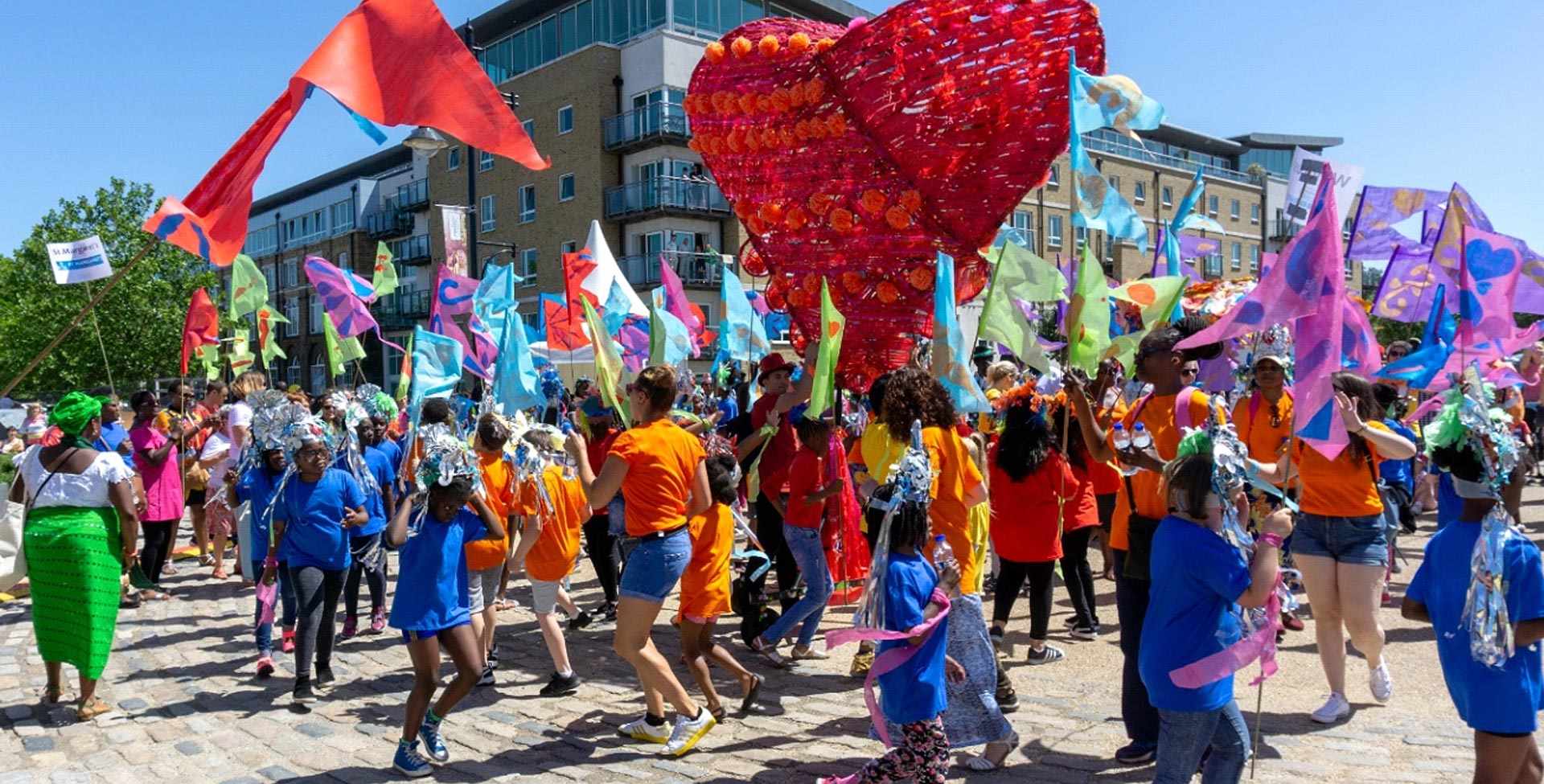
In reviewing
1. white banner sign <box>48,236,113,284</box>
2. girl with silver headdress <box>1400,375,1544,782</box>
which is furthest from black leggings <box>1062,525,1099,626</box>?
white banner sign <box>48,236,113,284</box>

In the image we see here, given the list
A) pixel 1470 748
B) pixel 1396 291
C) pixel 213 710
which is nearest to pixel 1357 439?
pixel 1470 748

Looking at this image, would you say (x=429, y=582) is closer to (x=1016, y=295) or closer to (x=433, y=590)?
(x=433, y=590)

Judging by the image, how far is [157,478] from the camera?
923cm

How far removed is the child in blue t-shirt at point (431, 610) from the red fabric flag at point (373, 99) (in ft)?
4.70

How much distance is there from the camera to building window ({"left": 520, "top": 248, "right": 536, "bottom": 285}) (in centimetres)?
3672

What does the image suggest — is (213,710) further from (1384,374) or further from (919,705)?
(1384,374)

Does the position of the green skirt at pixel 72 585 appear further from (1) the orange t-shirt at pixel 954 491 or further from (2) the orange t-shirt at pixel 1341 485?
(2) the orange t-shirt at pixel 1341 485

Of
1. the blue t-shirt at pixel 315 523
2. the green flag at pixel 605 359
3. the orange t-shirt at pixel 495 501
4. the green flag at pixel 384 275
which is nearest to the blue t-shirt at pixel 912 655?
the orange t-shirt at pixel 495 501

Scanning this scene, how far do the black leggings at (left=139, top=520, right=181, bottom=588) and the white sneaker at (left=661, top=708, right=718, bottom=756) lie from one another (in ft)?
20.6

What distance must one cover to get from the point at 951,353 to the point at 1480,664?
2.99 metres

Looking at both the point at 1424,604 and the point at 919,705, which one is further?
the point at 919,705

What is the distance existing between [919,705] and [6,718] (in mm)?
5207

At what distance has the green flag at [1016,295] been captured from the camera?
6.03 metres

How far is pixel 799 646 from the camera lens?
6.58m
